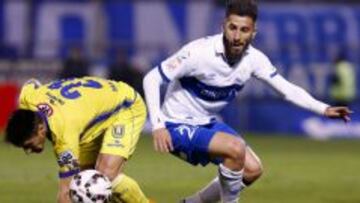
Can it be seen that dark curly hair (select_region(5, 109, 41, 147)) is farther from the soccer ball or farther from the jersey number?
the jersey number

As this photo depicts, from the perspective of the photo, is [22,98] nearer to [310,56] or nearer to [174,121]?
[174,121]

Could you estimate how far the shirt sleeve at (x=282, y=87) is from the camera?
10.8m

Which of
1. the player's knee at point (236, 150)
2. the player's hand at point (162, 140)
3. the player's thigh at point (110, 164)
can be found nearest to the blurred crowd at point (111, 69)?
the player's knee at point (236, 150)

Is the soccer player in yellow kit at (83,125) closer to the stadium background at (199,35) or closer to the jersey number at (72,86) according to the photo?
the jersey number at (72,86)

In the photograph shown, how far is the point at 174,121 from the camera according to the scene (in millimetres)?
11016

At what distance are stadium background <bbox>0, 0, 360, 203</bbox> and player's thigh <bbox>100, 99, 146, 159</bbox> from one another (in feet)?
30.7

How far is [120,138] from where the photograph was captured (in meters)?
10.4

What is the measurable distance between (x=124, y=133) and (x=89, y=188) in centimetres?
83

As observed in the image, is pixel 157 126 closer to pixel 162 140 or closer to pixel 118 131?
pixel 162 140

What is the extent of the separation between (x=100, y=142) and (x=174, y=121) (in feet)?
2.66

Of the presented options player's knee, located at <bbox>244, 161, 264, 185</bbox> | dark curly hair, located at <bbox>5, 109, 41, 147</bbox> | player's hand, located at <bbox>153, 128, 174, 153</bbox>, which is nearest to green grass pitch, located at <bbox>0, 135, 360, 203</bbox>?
player's knee, located at <bbox>244, 161, 264, 185</bbox>

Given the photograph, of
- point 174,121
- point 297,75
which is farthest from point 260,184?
point 297,75

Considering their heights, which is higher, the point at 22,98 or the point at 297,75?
the point at 22,98

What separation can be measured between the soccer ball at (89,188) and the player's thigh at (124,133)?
397 mm
